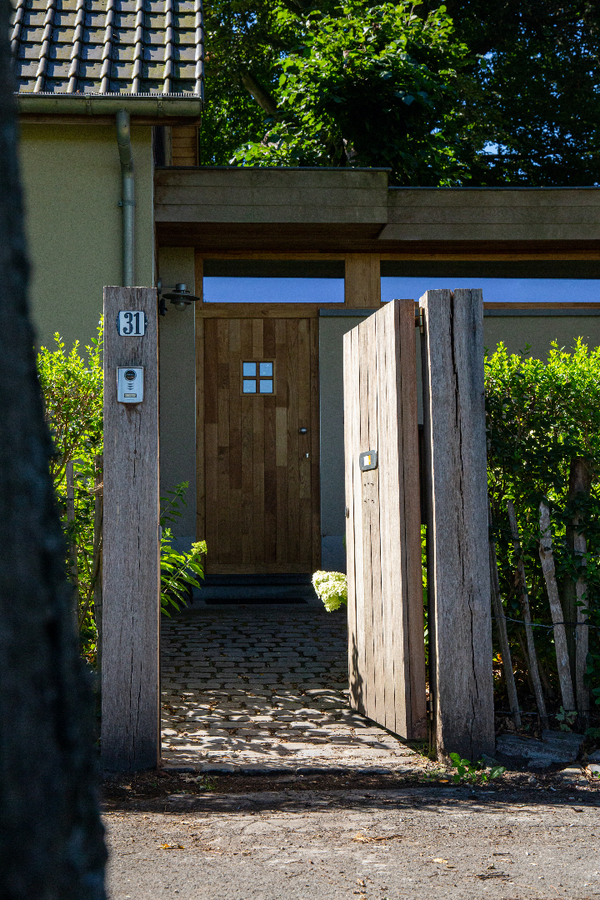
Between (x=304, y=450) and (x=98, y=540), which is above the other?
(x=304, y=450)

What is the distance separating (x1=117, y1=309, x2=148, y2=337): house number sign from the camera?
150 inches

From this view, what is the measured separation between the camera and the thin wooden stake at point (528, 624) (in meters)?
4.14

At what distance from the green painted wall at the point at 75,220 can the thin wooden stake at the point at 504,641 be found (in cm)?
433

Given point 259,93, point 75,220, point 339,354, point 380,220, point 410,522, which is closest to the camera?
point 410,522

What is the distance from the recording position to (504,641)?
4.21 m

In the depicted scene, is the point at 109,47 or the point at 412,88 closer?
the point at 109,47

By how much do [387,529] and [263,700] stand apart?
1.34 metres

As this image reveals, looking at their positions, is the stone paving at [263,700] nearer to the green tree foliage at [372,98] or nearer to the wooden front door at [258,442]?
the wooden front door at [258,442]

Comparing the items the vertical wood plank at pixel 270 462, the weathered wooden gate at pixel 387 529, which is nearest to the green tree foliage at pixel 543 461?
the weathered wooden gate at pixel 387 529

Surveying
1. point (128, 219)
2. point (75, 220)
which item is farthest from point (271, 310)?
point (75, 220)

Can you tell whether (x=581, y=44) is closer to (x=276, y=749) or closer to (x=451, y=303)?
(x=451, y=303)

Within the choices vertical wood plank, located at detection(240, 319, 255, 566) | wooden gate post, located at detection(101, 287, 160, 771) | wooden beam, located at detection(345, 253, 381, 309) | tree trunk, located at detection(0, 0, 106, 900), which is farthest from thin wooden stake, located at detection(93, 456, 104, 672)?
wooden beam, located at detection(345, 253, 381, 309)

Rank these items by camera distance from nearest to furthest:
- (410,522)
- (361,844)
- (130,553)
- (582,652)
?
1. (361,844)
2. (130,553)
3. (410,522)
4. (582,652)

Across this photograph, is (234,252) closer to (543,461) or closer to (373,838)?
(543,461)
